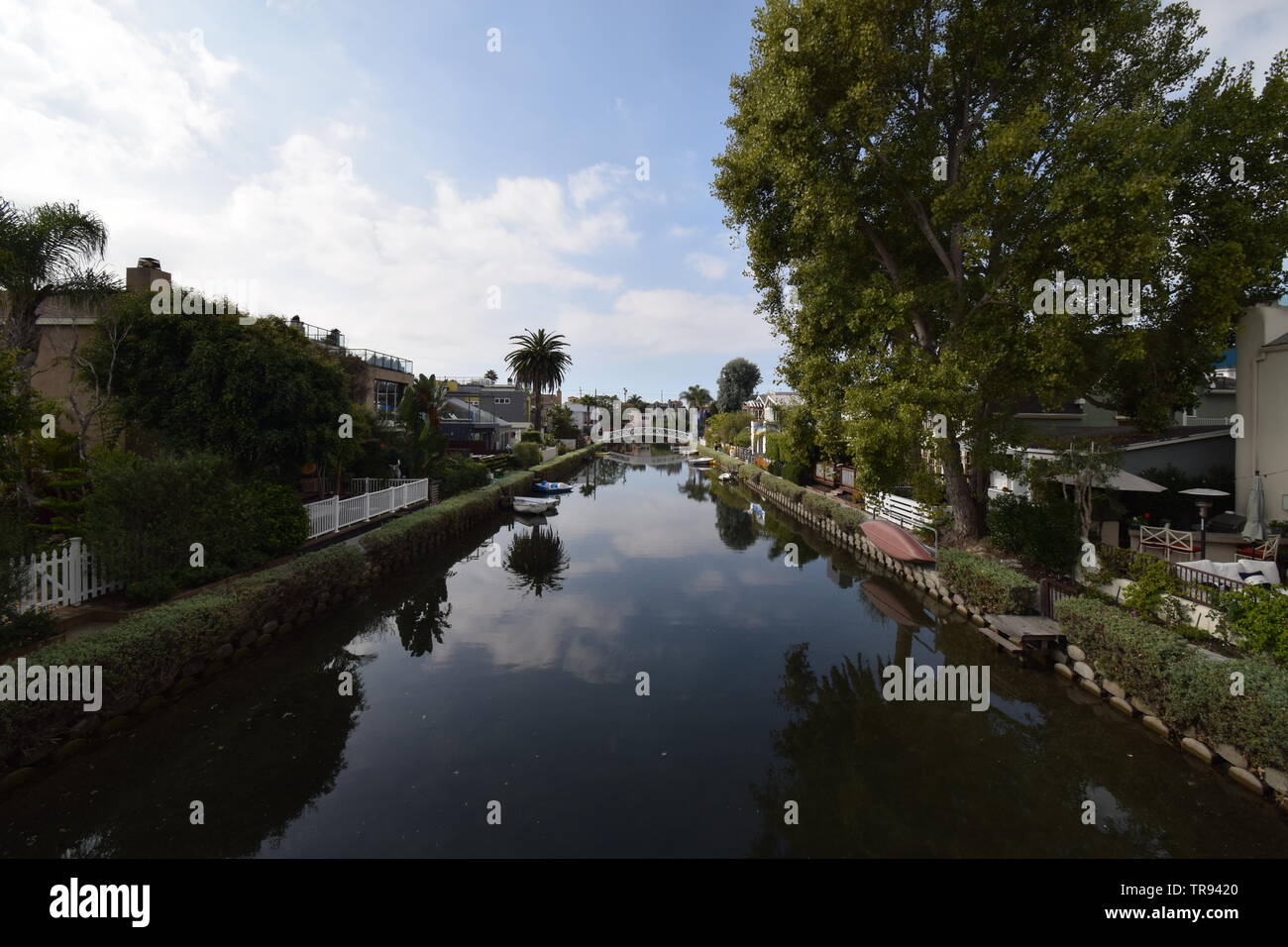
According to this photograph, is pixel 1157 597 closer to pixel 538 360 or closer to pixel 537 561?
pixel 537 561

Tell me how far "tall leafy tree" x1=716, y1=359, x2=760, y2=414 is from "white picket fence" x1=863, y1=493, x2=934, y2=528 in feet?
221

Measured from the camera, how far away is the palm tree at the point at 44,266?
14055mm

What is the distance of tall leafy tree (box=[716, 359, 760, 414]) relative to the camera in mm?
93312

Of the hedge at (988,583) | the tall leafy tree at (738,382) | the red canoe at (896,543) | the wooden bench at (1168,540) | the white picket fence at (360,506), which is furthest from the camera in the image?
the tall leafy tree at (738,382)

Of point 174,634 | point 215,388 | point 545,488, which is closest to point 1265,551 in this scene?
point 174,634

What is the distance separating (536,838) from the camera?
6691 mm

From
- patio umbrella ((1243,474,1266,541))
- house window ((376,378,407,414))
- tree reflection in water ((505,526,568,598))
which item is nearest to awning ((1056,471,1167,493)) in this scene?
patio umbrella ((1243,474,1266,541))

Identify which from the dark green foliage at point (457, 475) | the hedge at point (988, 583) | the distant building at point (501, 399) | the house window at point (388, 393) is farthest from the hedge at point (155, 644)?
the distant building at point (501, 399)

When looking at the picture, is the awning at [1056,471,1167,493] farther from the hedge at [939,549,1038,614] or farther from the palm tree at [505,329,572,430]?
the palm tree at [505,329,572,430]

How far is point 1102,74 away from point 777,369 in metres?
12.1

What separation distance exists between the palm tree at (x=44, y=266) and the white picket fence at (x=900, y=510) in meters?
25.7

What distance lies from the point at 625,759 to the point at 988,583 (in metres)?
10.6

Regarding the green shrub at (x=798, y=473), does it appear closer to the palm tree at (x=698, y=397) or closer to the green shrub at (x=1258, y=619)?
the green shrub at (x=1258, y=619)
